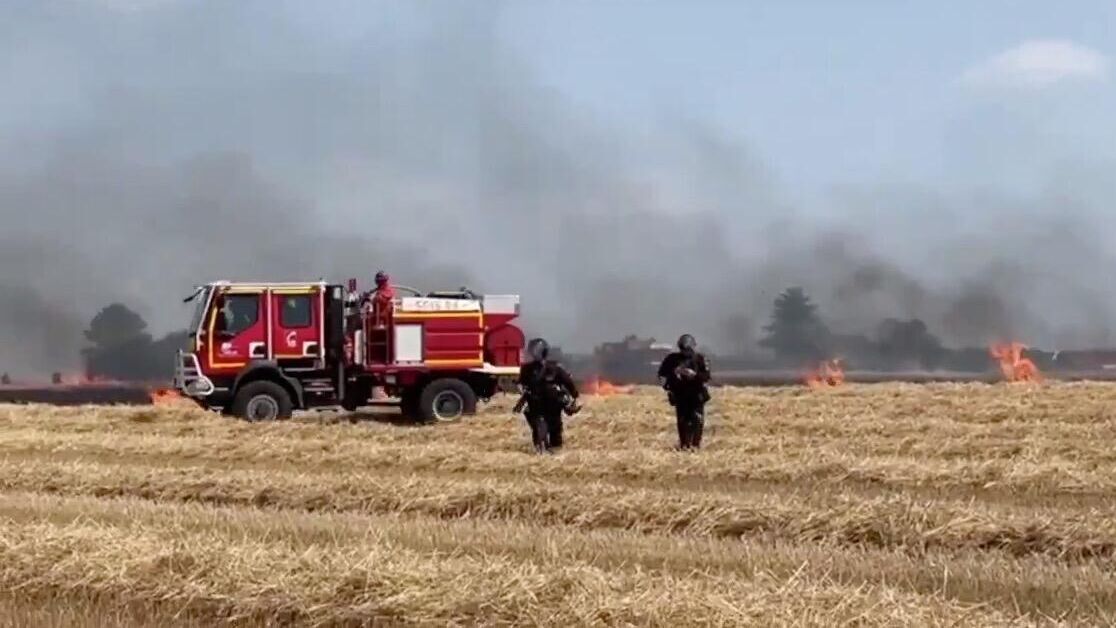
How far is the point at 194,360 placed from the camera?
23031 mm

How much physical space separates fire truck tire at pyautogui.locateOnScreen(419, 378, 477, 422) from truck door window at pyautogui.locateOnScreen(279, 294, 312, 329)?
2.46 m

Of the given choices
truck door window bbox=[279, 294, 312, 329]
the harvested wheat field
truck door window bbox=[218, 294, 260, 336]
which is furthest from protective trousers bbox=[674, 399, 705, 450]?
truck door window bbox=[218, 294, 260, 336]

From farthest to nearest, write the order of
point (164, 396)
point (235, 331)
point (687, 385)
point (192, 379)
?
point (164, 396) < point (235, 331) < point (192, 379) < point (687, 385)

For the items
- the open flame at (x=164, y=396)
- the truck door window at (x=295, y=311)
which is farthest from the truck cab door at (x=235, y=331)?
the open flame at (x=164, y=396)

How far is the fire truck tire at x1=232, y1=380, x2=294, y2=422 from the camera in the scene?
22.7 m

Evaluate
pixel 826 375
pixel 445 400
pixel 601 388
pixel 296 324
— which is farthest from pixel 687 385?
pixel 826 375

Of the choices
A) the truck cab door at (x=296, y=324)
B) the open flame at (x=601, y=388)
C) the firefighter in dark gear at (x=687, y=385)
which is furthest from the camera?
the open flame at (x=601, y=388)

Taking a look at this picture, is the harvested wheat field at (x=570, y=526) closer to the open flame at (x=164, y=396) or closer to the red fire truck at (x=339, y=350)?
the red fire truck at (x=339, y=350)

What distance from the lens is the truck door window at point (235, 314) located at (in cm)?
2323

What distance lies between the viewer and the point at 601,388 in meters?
31.3

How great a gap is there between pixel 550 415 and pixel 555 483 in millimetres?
3875

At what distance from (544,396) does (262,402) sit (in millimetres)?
8173

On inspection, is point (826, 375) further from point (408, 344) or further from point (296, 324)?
point (296, 324)

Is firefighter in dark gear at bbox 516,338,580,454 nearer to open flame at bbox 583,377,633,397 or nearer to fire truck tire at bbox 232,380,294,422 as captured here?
fire truck tire at bbox 232,380,294,422
